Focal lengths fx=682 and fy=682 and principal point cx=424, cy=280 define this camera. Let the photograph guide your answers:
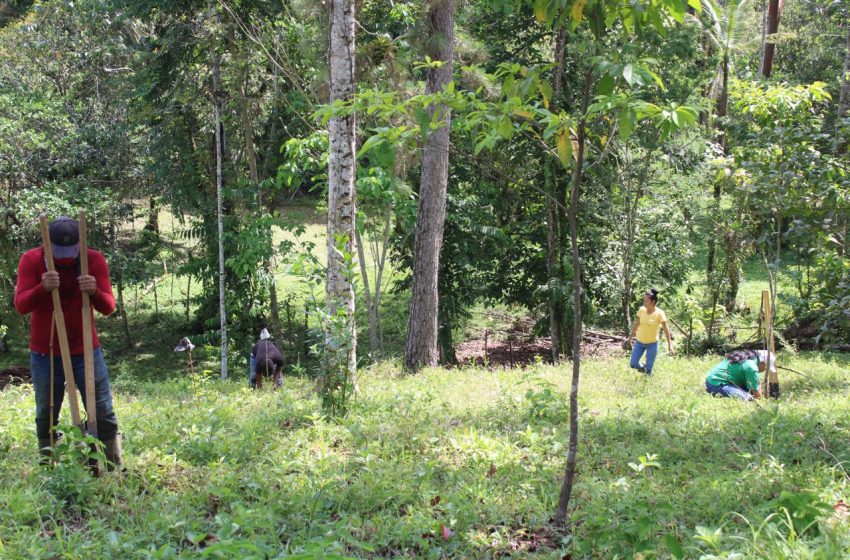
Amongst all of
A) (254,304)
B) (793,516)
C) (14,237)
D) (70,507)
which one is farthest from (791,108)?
(14,237)

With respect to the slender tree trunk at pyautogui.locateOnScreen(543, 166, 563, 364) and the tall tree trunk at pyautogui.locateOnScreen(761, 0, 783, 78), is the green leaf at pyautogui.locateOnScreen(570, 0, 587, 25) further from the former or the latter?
the tall tree trunk at pyautogui.locateOnScreen(761, 0, 783, 78)

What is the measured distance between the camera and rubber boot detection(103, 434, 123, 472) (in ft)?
15.9

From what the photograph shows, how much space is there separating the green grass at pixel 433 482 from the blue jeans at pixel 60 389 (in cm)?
33

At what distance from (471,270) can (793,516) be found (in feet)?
36.4

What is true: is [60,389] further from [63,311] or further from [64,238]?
[64,238]

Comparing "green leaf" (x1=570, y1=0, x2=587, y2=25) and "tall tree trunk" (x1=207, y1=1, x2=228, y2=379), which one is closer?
"green leaf" (x1=570, y1=0, x2=587, y2=25)

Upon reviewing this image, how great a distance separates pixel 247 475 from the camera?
4930mm

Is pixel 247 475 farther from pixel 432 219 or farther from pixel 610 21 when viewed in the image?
pixel 432 219

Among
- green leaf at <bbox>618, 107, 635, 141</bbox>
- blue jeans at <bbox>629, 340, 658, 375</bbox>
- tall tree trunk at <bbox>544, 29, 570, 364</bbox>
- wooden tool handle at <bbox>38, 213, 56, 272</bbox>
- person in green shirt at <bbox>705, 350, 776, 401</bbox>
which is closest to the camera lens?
green leaf at <bbox>618, 107, 635, 141</bbox>

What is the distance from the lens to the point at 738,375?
852 centimetres

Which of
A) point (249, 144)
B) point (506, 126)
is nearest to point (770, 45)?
point (249, 144)

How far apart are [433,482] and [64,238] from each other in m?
3.07

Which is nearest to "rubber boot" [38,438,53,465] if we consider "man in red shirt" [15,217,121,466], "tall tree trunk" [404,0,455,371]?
"man in red shirt" [15,217,121,466]

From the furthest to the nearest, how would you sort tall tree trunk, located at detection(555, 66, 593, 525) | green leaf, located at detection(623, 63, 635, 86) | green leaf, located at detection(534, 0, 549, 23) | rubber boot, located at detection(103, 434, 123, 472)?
rubber boot, located at detection(103, 434, 123, 472), tall tree trunk, located at detection(555, 66, 593, 525), green leaf, located at detection(534, 0, 549, 23), green leaf, located at detection(623, 63, 635, 86)
